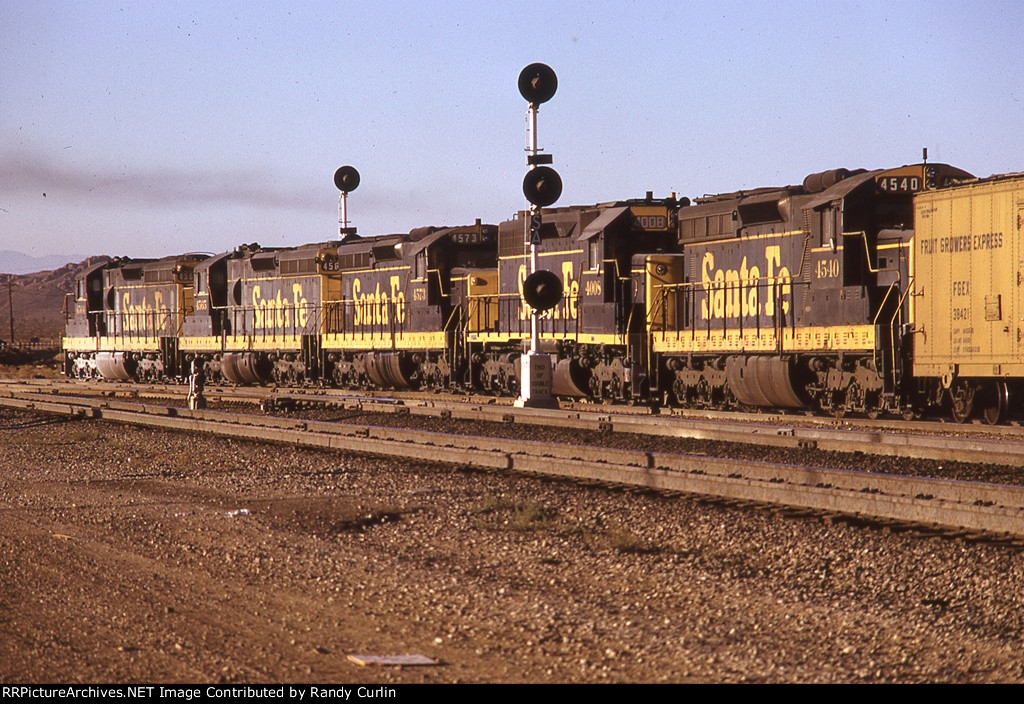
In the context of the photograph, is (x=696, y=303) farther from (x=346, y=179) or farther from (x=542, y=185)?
(x=346, y=179)

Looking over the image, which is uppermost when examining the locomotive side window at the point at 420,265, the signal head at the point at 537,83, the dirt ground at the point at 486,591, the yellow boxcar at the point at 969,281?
the signal head at the point at 537,83

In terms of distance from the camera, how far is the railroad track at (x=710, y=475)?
9.55m

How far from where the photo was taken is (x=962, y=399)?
703 inches

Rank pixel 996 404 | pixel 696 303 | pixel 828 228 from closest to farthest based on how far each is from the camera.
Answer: pixel 996 404, pixel 828 228, pixel 696 303

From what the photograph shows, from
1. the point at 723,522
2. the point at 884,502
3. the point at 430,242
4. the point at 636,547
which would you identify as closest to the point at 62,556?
the point at 636,547

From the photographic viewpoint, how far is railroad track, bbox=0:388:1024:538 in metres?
9.55

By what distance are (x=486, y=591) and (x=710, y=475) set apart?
180 inches

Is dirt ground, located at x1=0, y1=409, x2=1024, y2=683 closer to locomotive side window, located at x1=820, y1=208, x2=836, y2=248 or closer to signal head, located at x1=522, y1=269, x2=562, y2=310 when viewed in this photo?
locomotive side window, located at x1=820, y1=208, x2=836, y2=248

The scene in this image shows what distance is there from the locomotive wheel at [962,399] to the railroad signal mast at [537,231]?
23.1 feet

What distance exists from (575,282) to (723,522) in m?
15.6

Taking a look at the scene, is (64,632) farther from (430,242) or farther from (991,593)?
(430,242)

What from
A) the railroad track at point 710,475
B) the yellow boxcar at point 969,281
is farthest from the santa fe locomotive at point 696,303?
the railroad track at point 710,475

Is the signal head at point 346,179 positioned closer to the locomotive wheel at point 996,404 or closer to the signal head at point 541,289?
the signal head at point 541,289

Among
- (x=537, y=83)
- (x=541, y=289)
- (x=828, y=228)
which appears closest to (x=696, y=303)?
(x=541, y=289)
